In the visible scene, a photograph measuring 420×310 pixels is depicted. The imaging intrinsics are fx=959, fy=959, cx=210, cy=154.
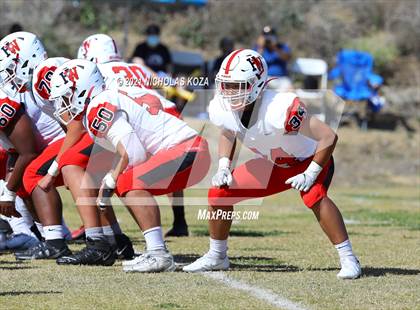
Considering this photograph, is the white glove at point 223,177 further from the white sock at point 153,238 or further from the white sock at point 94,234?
the white sock at point 94,234

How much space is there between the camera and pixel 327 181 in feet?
22.1

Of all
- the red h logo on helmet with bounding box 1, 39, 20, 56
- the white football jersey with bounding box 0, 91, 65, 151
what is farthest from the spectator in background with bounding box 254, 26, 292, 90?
the red h logo on helmet with bounding box 1, 39, 20, 56

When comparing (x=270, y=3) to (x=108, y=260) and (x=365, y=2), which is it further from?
(x=108, y=260)

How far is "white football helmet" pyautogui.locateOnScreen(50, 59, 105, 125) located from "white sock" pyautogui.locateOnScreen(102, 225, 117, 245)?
0.94 meters

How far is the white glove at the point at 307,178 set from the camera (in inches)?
258

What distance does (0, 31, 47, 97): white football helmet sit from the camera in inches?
304

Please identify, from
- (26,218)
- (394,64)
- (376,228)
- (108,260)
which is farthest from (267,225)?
(394,64)

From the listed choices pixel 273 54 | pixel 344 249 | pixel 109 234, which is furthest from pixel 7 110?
pixel 273 54

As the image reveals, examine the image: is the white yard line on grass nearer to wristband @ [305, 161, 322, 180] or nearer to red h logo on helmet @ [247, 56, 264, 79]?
wristband @ [305, 161, 322, 180]

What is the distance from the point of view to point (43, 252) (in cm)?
767

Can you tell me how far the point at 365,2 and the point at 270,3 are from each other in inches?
123

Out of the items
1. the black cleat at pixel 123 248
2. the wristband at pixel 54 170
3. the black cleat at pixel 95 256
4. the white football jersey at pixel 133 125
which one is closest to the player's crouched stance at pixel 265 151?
the white football jersey at pixel 133 125

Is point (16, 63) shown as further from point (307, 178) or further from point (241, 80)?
point (307, 178)

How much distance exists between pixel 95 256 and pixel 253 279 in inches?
53.3
